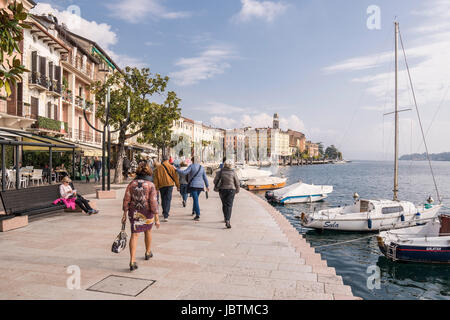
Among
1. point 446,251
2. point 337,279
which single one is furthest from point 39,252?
point 446,251

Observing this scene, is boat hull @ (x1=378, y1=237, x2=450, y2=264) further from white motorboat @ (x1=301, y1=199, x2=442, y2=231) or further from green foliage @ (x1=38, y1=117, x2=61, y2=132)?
green foliage @ (x1=38, y1=117, x2=61, y2=132)

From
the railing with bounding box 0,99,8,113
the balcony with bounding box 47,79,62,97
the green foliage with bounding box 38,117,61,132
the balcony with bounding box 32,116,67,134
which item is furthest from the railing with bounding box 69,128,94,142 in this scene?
the railing with bounding box 0,99,8,113

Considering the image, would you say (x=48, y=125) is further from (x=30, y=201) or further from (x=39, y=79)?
(x=30, y=201)

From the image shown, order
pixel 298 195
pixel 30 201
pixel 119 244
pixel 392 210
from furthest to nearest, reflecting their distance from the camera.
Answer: pixel 298 195, pixel 392 210, pixel 30 201, pixel 119 244

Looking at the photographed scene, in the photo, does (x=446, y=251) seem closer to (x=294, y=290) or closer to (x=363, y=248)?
(x=363, y=248)

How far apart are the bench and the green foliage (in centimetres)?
1647

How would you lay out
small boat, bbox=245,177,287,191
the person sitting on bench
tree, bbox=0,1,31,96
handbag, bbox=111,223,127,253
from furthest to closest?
1. small boat, bbox=245,177,287,191
2. the person sitting on bench
3. handbag, bbox=111,223,127,253
4. tree, bbox=0,1,31,96

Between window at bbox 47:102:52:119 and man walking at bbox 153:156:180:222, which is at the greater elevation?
window at bbox 47:102:52:119

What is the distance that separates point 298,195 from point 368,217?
11.9m

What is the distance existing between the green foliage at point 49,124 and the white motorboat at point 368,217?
19476mm

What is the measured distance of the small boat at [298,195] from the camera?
29359 mm

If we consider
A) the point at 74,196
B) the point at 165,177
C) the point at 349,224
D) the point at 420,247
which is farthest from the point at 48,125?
the point at 420,247

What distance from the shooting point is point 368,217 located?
18.2 meters

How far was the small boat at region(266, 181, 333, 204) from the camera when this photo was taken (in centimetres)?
2936
